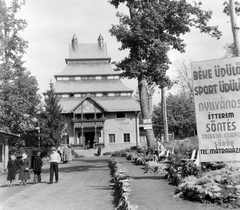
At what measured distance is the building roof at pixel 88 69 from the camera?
53.4 meters

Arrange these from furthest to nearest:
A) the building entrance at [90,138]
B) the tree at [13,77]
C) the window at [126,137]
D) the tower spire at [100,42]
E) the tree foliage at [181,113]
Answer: the tower spire at [100,42] → the tree foliage at [181,113] → the building entrance at [90,138] → the window at [126,137] → the tree at [13,77]

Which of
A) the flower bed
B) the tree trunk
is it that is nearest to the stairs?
the tree trunk

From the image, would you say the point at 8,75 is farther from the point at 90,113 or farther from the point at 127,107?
the point at 127,107

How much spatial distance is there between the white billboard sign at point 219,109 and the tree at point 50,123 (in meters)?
29.3

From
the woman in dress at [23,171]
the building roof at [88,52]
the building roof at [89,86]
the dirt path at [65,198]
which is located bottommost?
the dirt path at [65,198]

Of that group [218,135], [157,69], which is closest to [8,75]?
[157,69]

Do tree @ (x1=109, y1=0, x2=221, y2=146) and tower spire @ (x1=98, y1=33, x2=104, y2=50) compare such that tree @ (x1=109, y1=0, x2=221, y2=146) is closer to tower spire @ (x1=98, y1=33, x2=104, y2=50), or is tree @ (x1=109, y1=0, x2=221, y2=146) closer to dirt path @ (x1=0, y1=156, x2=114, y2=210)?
dirt path @ (x1=0, y1=156, x2=114, y2=210)

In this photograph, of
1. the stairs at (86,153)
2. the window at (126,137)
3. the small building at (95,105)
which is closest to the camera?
the stairs at (86,153)

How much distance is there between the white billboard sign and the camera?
9008mm

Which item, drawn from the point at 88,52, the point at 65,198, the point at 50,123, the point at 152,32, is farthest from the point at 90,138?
the point at 65,198

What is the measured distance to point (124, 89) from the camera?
170ft

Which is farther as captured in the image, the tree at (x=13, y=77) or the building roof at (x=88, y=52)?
the building roof at (x=88, y=52)

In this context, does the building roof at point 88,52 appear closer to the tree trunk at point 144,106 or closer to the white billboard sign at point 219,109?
the tree trunk at point 144,106

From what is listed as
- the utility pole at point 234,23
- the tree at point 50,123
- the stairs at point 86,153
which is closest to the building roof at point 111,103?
the stairs at point 86,153
